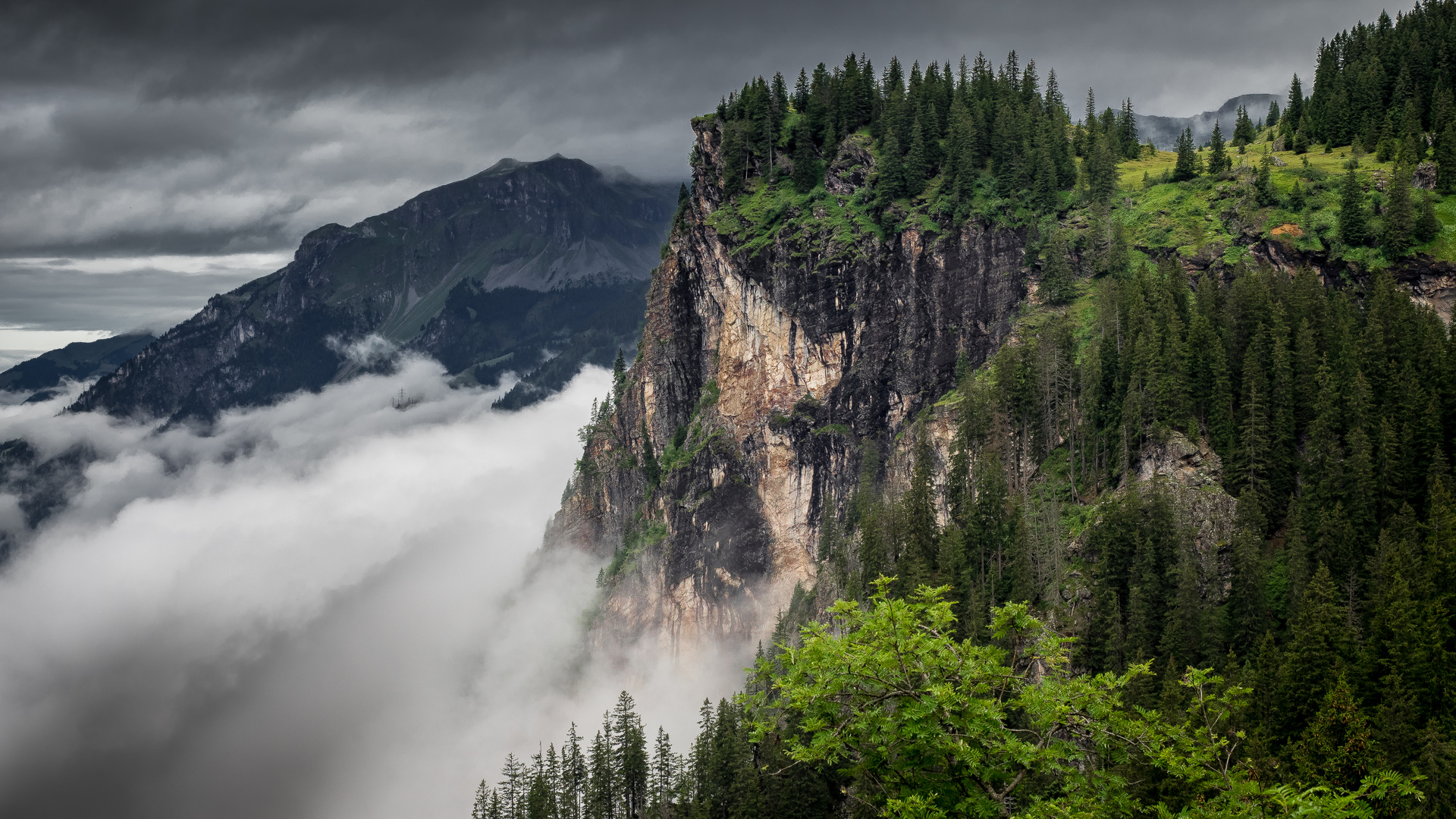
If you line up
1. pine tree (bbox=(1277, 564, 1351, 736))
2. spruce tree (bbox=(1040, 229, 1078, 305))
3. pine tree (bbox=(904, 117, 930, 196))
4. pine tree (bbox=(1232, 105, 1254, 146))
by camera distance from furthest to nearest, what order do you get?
pine tree (bbox=(1232, 105, 1254, 146)) < pine tree (bbox=(904, 117, 930, 196)) < spruce tree (bbox=(1040, 229, 1078, 305)) < pine tree (bbox=(1277, 564, 1351, 736))

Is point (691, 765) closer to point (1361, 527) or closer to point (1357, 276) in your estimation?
point (1361, 527)

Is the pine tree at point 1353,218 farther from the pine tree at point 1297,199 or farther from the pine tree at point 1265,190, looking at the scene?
the pine tree at point 1265,190

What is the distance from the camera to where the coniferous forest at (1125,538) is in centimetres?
2119

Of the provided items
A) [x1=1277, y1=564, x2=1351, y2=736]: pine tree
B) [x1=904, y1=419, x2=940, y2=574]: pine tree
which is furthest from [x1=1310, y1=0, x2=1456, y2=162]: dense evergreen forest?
[x1=1277, y1=564, x2=1351, y2=736]: pine tree

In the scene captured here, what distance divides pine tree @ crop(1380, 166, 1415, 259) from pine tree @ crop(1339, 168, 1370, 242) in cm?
214

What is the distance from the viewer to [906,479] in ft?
449

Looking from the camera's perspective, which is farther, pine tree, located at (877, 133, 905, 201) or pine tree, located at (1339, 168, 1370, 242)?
pine tree, located at (877, 133, 905, 201)

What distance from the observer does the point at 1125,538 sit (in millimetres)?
82562

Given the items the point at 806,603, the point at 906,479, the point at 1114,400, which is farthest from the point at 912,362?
the point at 1114,400

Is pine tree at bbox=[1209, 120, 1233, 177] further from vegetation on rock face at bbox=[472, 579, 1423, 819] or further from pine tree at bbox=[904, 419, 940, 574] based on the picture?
vegetation on rock face at bbox=[472, 579, 1423, 819]

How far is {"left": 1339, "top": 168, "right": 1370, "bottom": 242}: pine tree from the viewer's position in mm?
112625

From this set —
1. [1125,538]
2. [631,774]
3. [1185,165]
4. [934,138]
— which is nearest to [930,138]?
[934,138]

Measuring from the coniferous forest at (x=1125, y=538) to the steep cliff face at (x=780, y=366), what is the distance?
4898 millimetres

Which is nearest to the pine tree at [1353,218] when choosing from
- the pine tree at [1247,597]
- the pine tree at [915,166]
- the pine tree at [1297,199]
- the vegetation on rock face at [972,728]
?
the pine tree at [1297,199]
